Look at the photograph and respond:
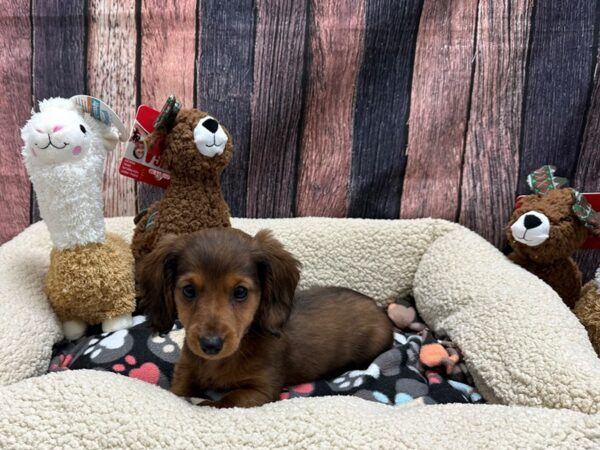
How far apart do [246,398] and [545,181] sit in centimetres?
128

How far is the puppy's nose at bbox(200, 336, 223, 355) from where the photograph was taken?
4.00 feet

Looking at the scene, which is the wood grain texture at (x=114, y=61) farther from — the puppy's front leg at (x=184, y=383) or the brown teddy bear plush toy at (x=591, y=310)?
the brown teddy bear plush toy at (x=591, y=310)

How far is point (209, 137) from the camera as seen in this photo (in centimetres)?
163

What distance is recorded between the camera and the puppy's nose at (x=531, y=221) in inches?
69.2

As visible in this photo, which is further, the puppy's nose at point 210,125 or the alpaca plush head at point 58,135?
the puppy's nose at point 210,125

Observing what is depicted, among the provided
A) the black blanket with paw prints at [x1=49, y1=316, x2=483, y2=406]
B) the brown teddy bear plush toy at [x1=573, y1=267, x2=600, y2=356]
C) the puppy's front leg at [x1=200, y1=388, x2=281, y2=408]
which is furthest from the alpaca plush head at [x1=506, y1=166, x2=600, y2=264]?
the puppy's front leg at [x1=200, y1=388, x2=281, y2=408]

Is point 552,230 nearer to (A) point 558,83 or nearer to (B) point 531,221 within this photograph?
(B) point 531,221

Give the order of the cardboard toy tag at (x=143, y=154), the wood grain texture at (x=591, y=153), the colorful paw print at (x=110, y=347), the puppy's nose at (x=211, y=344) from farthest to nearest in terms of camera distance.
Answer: the wood grain texture at (x=591, y=153) → the cardboard toy tag at (x=143, y=154) → the colorful paw print at (x=110, y=347) → the puppy's nose at (x=211, y=344)

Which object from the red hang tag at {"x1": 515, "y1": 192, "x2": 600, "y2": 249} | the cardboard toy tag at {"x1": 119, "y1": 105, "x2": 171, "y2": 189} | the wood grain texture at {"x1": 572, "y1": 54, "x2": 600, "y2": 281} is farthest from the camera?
the wood grain texture at {"x1": 572, "y1": 54, "x2": 600, "y2": 281}

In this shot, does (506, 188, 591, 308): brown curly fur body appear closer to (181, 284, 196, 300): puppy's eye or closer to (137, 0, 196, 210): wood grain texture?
(181, 284, 196, 300): puppy's eye

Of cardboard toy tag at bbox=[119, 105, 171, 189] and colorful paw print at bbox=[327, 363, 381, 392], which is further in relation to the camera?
cardboard toy tag at bbox=[119, 105, 171, 189]

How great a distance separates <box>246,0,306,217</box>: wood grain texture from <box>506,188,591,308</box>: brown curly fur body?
85cm

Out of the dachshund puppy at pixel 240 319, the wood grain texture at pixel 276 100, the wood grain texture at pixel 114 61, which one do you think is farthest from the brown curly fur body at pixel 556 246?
the wood grain texture at pixel 114 61

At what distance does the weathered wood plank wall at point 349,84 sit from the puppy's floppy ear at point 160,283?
75 cm
